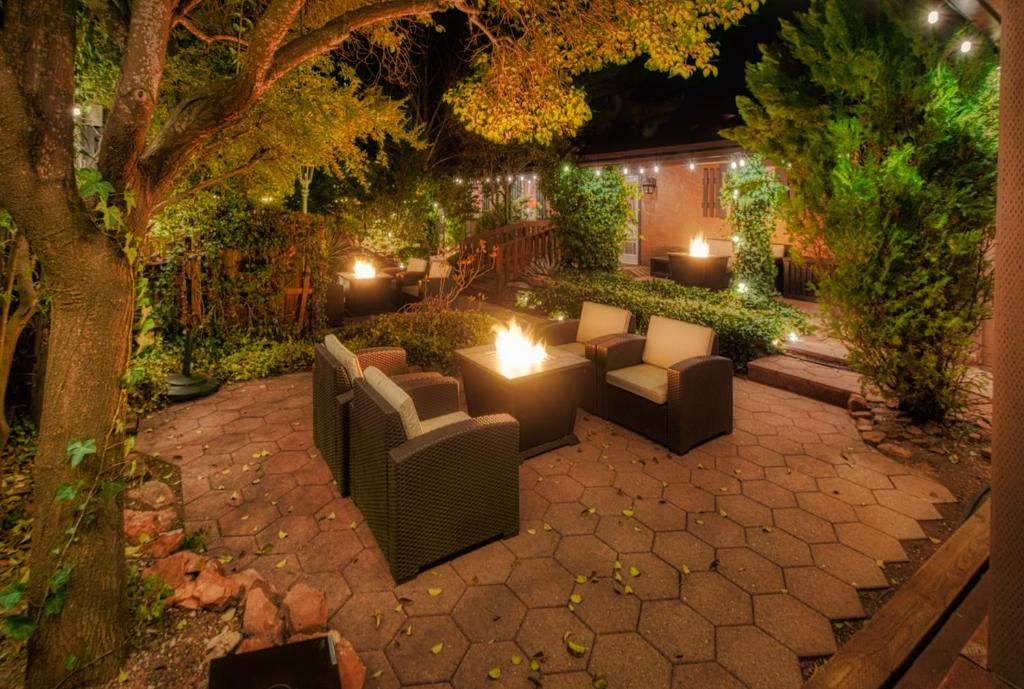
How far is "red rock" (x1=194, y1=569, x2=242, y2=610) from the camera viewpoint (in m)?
2.87

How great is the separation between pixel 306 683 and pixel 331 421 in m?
2.40

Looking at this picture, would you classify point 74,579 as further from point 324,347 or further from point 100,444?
point 324,347

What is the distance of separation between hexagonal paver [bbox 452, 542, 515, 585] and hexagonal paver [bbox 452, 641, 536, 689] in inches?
20.8

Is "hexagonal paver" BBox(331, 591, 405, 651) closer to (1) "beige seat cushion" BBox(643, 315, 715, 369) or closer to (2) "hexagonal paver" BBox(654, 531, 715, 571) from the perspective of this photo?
(2) "hexagonal paver" BBox(654, 531, 715, 571)

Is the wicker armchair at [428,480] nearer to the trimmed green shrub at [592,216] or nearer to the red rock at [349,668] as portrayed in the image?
the red rock at [349,668]

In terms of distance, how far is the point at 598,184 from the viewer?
37.8 feet

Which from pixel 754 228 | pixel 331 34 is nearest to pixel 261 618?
pixel 331 34

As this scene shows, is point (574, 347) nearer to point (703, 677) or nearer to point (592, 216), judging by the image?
point (703, 677)

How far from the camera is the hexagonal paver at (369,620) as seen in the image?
9.09 feet

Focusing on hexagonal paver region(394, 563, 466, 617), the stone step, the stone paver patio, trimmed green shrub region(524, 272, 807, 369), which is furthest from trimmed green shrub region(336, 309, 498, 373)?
hexagonal paver region(394, 563, 466, 617)

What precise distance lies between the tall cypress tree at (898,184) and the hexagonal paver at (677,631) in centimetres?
391

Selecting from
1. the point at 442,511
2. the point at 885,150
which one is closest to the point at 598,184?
the point at 885,150

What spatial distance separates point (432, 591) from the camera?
313 cm

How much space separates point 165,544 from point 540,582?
241 cm
